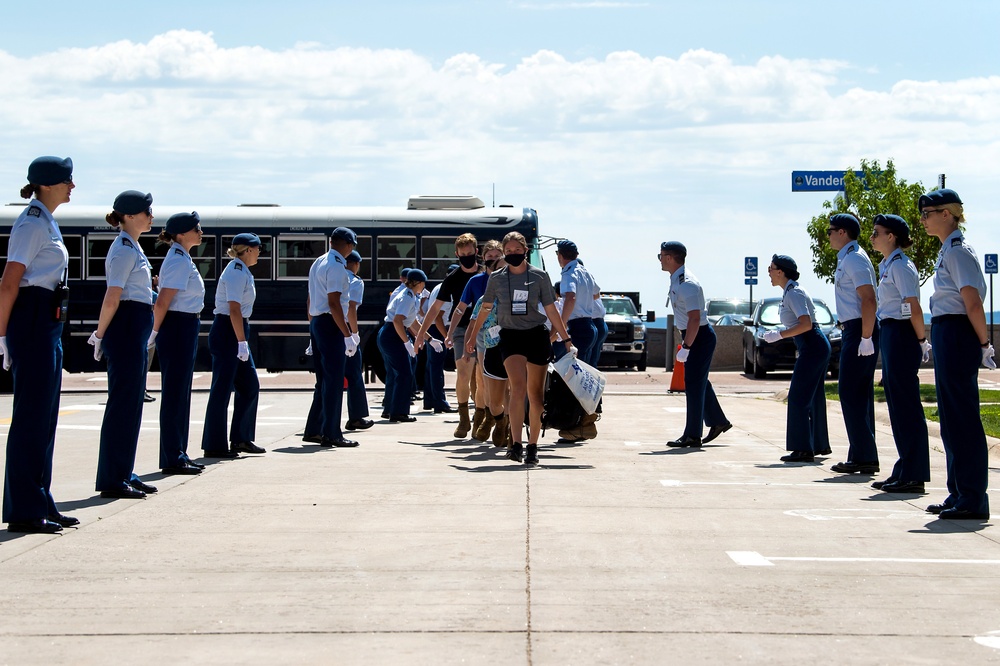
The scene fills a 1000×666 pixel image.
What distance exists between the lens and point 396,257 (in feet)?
85.5

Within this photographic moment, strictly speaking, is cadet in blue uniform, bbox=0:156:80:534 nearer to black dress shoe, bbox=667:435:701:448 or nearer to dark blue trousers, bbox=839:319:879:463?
dark blue trousers, bbox=839:319:879:463

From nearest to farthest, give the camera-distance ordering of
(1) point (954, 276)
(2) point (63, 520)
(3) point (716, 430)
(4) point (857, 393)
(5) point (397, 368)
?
(2) point (63, 520), (1) point (954, 276), (4) point (857, 393), (3) point (716, 430), (5) point (397, 368)

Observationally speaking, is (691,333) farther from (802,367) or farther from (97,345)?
(97,345)

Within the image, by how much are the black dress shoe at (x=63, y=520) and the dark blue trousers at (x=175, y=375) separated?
95.8 inches

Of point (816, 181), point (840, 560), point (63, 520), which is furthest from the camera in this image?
point (816, 181)

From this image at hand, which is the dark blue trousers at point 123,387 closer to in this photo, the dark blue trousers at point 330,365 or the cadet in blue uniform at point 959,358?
the dark blue trousers at point 330,365

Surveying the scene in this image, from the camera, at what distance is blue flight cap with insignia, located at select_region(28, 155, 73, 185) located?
7.16m

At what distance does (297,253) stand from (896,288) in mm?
18272

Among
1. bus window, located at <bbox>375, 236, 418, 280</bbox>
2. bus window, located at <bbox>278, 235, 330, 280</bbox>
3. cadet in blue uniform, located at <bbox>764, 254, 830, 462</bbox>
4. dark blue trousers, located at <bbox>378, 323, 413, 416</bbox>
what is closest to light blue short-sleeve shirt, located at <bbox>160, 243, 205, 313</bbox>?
cadet in blue uniform, located at <bbox>764, 254, 830, 462</bbox>

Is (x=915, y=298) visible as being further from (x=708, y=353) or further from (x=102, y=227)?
(x=102, y=227)

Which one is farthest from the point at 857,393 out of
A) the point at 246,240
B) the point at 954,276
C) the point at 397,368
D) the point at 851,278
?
the point at 397,368

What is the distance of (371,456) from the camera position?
1118 centimetres

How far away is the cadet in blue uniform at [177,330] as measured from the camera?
9.53 m

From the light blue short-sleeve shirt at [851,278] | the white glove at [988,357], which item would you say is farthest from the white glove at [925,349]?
the light blue short-sleeve shirt at [851,278]
